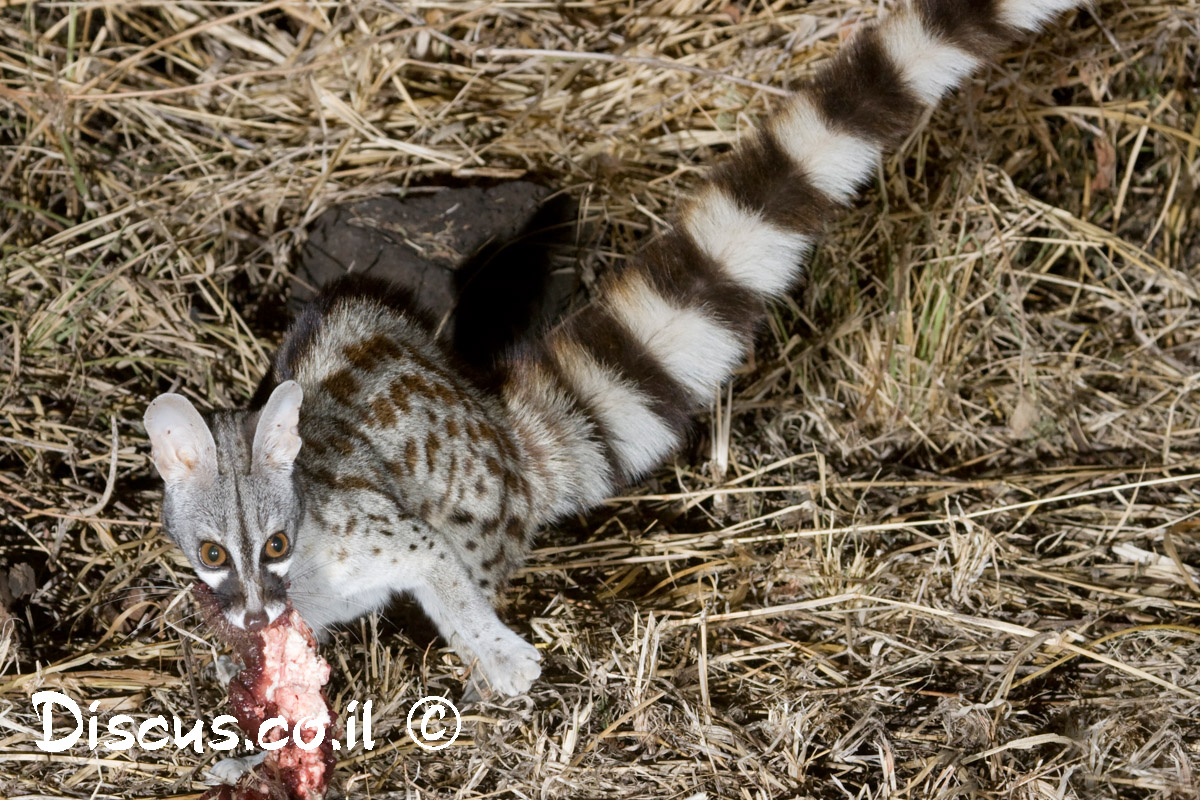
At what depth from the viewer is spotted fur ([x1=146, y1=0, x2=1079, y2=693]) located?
2.92m

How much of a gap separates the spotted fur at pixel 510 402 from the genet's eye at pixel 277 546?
3 centimetres

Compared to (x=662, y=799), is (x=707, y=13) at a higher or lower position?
higher

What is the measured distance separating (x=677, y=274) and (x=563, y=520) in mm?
1000

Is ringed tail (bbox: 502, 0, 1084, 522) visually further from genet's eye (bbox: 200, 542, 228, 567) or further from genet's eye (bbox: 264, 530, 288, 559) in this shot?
genet's eye (bbox: 200, 542, 228, 567)

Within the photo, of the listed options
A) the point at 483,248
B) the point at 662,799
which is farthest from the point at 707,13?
the point at 662,799

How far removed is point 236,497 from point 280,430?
191 mm

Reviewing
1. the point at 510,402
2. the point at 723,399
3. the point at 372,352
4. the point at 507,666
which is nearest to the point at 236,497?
the point at 372,352

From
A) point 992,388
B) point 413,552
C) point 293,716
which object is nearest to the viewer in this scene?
point 293,716

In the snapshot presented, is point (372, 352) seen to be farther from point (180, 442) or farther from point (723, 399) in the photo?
point (723, 399)

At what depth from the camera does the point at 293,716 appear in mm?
2975

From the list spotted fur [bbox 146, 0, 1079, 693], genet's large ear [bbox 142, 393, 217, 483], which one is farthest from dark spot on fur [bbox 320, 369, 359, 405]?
genet's large ear [bbox 142, 393, 217, 483]

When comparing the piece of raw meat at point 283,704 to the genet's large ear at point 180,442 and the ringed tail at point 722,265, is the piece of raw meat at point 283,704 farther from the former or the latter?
the ringed tail at point 722,265

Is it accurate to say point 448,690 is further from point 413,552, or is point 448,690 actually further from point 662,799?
point 662,799

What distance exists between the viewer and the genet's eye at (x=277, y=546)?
2.88m
